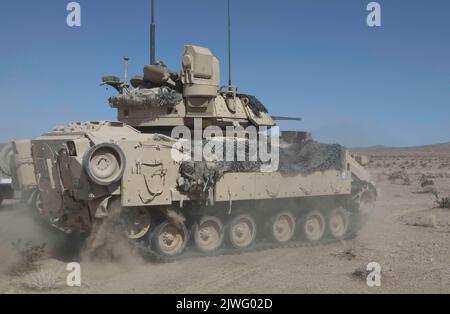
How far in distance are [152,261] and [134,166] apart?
1955mm

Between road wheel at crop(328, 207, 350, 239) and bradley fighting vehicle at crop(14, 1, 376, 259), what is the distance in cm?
3

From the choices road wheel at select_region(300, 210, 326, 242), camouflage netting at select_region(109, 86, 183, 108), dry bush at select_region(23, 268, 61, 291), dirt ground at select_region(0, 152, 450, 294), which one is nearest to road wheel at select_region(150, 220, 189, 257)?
dirt ground at select_region(0, 152, 450, 294)

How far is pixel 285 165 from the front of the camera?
13.0 metres

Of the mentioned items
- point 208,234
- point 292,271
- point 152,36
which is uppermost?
point 152,36

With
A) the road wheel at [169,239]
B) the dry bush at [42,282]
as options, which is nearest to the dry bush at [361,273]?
the road wheel at [169,239]

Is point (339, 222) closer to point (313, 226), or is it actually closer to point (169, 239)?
point (313, 226)

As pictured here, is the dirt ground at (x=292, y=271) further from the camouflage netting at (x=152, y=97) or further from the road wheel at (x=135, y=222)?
the camouflage netting at (x=152, y=97)

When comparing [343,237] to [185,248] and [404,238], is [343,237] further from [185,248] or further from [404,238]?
[185,248]

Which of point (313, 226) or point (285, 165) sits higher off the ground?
point (285, 165)

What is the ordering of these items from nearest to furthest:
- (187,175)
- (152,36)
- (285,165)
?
1. (187,175)
2. (285,165)
3. (152,36)

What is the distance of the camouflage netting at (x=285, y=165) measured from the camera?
36.0 ft

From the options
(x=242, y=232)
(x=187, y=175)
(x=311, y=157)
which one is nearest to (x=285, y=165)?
(x=311, y=157)

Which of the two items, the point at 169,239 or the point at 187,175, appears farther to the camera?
the point at 169,239

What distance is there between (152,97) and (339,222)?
6.26 meters
